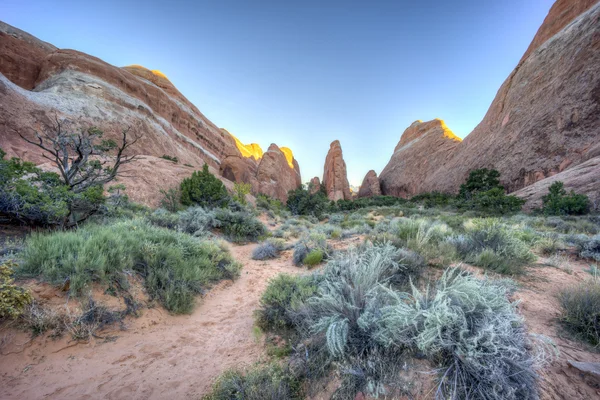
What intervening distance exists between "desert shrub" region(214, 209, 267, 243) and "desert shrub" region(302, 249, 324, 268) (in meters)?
3.89

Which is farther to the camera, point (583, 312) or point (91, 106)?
point (91, 106)

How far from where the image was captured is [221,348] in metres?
2.79

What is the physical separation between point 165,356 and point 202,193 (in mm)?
11037

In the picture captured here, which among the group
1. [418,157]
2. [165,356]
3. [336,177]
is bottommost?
[165,356]

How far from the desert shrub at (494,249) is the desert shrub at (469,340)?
1.92 m

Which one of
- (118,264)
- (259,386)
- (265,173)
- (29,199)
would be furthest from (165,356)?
(265,173)

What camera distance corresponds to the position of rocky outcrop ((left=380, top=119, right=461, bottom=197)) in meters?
37.6

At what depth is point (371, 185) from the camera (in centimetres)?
4872

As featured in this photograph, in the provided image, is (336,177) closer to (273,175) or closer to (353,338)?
(273,175)

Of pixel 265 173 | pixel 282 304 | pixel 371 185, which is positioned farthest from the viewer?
pixel 371 185

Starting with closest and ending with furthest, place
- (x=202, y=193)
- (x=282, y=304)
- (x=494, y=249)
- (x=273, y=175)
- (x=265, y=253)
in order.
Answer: (x=282, y=304) < (x=494, y=249) < (x=265, y=253) < (x=202, y=193) < (x=273, y=175)

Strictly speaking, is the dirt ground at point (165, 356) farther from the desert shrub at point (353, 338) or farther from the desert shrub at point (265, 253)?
the desert shrub at point (265, 253)

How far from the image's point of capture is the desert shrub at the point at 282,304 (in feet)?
9.48

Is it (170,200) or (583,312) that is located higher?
(170,200)
